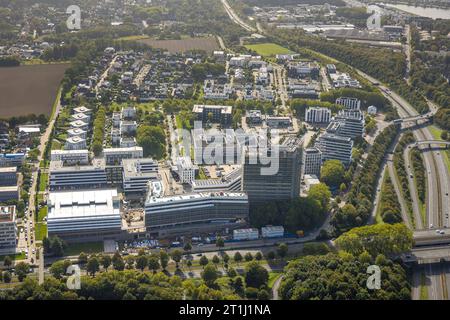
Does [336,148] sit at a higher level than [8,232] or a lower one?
higher

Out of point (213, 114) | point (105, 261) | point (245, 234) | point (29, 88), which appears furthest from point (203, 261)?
point (29, 88)

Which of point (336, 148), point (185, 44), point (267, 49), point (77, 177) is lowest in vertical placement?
point (77, 177)

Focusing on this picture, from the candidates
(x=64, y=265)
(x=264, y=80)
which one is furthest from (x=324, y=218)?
(x=264, y=80)

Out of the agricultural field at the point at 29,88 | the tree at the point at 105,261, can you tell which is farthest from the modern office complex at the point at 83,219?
the agricultural field at the point at 29,88

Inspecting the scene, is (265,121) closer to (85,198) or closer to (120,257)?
(85,198)

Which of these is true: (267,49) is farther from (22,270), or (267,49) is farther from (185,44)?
(22,270)

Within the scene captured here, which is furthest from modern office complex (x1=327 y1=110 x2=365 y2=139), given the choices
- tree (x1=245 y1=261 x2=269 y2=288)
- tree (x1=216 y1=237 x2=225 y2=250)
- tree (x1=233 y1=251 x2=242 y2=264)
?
tree (x1=245 y1=261 x2=269 y2=288)
